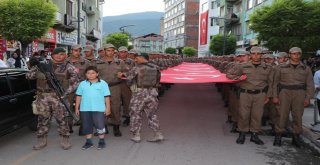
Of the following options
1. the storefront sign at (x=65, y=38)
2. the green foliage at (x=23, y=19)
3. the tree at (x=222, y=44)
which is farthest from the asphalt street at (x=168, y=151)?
the tree at (x=222, y=44)

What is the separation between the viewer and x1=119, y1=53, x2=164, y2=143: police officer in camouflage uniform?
24.0ft

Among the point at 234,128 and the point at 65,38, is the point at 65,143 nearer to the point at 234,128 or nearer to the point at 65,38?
the point at 234,128

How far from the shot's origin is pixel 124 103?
934 centimetres

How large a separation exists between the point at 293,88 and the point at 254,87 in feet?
2.25

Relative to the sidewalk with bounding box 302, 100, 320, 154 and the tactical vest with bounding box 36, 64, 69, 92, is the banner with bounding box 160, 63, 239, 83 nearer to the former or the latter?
the sidewalk with bounding box 302, 100, 320, 154

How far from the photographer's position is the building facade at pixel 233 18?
43013 mm

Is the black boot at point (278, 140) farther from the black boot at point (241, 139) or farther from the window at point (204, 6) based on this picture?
the window at point (204, 6)

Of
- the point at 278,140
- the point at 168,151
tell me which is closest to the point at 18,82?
the point at 168,151

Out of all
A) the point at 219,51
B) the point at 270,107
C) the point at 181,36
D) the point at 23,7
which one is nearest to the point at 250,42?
the point at 219,51

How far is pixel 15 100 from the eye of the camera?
23.4ft

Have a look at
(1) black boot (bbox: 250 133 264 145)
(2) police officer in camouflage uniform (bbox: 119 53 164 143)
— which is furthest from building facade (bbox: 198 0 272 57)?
(2) police officer in camouflage uniform (bbox: 119 53 164 143)

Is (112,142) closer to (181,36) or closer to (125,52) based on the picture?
(125,52)

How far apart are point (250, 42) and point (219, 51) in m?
10.4

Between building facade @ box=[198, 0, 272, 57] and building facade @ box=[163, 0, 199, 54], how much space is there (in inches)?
773
